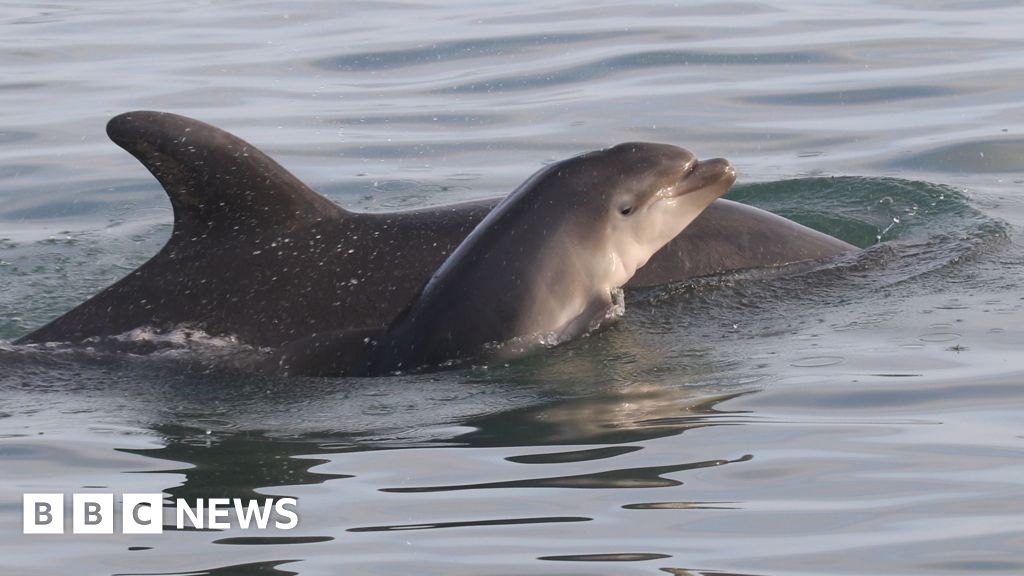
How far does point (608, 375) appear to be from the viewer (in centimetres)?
877

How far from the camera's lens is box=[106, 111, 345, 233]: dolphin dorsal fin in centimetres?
945

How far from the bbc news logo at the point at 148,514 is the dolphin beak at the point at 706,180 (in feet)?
11.1

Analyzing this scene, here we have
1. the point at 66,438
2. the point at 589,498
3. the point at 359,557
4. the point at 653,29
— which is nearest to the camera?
the point at 359,557

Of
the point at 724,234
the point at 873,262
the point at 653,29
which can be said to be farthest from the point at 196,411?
the point at 653,29

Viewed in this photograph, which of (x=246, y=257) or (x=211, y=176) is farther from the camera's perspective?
(x=246, y=257)

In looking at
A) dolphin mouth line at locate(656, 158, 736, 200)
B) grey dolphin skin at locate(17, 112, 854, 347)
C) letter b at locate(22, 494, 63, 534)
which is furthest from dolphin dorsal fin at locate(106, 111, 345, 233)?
letter b at locate(22, 494, 63, 534)

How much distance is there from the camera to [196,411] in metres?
8.58

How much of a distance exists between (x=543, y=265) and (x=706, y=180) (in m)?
1.07

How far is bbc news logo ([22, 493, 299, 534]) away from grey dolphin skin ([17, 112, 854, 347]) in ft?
8.16

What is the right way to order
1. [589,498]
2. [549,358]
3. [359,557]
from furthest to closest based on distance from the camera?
[549,358] < [589,498] < [359,557]

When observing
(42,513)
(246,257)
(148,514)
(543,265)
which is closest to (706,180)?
(543,265)

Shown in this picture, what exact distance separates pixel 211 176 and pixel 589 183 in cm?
201

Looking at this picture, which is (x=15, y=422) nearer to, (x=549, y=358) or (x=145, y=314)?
(x=145, y=314)

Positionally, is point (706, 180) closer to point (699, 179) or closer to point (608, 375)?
point (699, 179)
